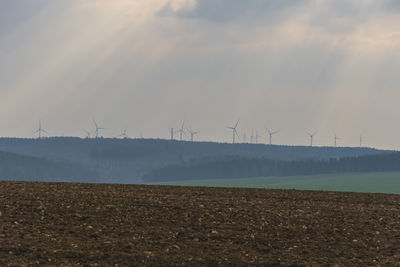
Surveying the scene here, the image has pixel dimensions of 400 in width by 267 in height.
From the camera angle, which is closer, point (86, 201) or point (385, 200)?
point (86, 201)

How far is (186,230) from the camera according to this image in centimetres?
2409

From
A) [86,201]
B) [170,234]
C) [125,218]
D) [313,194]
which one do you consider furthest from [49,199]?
[313,194]

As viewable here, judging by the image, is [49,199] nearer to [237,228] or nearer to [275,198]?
[237,228]

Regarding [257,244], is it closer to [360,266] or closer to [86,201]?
[360,266]

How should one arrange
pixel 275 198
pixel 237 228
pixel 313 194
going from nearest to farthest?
pixel 237 228, pixel 275 198, pixel 313 194

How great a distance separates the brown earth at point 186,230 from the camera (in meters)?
20.7

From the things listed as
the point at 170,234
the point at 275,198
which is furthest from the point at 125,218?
the point at 275,198

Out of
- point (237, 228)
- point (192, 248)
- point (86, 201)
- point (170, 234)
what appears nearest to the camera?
point (192, 248)

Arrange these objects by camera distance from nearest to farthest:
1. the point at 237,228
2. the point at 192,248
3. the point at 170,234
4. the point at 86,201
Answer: the point at 192,248, the point at 170,234, the point at 237,228, the point at 86,201

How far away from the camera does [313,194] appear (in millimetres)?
38844

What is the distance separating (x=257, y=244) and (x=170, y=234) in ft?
9.71

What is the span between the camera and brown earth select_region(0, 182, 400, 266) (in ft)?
68.0

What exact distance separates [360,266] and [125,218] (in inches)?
355

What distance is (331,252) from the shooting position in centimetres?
2233
